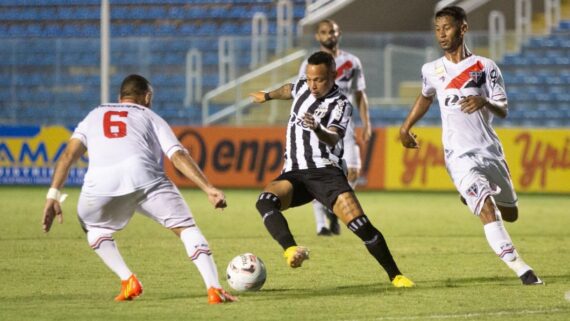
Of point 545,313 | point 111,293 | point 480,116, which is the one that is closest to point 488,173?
point 480,116

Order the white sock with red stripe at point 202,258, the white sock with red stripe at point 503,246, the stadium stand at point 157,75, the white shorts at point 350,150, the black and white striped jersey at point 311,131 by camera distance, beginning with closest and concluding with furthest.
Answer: the white sock with red stripe at point 202,258 < the white sock with red stripe at point 503,246 < the black and white striped jersey at point 311,131 < the white shorts at point 350,150 < the stadium stand at point 157,75

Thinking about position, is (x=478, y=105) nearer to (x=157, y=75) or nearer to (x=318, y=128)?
(x=318, y=128)

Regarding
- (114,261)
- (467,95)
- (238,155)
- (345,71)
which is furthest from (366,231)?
(238,155)

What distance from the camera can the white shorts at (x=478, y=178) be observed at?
9.09 m

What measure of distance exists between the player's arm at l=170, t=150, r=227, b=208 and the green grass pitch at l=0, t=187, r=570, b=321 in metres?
0.73

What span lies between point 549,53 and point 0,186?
38.1 feet

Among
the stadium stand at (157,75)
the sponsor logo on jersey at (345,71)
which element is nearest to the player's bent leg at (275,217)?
the sponsor logo on jersey at (345,71)

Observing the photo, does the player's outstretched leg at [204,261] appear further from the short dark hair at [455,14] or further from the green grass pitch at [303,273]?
the short dark hair at [455,14]

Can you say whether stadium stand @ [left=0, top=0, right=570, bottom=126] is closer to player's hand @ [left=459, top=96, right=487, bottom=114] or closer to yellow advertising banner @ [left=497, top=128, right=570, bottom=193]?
yellow advertising banner @ [left=497, top=128, right=570, bottom=193]

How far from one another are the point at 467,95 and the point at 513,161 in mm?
12537

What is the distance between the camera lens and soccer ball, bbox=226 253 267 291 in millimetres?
8711

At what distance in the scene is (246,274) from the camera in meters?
8.71

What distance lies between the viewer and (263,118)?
24828mm

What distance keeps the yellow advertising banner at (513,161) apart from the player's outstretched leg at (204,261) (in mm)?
13569
